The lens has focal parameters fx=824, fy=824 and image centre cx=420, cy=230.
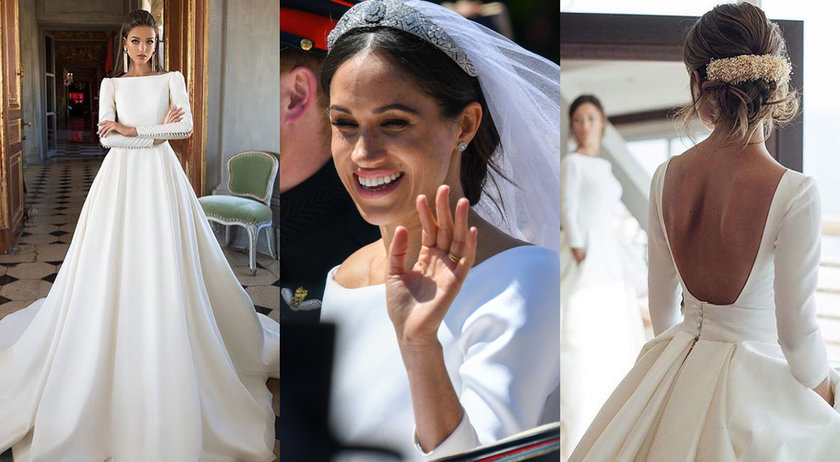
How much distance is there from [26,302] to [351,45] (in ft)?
11.7

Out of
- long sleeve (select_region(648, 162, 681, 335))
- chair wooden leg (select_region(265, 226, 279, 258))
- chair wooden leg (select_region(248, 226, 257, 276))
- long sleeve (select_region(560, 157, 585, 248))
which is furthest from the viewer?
chair wooden leg (select_region(265, 226, 279, 258))

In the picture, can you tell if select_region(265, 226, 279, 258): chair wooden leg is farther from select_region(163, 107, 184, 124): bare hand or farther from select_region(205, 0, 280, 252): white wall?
select_region(163, 107, 184, 124): bare hand

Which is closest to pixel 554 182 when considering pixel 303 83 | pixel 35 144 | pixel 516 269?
pixel 516 269

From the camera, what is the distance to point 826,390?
225 centimetres

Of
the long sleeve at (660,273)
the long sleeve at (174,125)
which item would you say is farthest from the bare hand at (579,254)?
the long sleeve at (174,125)

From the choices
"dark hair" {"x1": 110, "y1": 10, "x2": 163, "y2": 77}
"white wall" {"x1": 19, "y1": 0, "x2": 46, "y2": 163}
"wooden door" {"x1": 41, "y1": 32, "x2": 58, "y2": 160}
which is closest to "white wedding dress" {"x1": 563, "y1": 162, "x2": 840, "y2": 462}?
"dark hair" {"x1": 110, "y1": 10, "x2": 163, "y2": 77}

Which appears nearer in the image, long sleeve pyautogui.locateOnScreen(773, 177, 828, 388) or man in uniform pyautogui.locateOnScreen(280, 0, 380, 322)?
man in uniform pyautogui.locateOnScreen(280, 0, 380, 322)

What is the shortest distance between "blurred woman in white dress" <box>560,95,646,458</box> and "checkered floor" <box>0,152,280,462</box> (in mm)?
1681

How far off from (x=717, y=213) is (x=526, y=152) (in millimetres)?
667

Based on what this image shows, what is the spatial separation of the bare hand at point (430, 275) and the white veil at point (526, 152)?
0.34 ft

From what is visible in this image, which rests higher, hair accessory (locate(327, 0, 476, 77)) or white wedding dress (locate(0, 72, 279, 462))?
hair accessory (locate(327, 0, 476, 77))

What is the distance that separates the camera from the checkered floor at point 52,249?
4.48 metres

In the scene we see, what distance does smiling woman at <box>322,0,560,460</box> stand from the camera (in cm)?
196

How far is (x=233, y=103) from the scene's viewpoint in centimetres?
451
